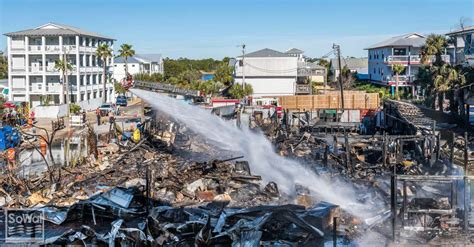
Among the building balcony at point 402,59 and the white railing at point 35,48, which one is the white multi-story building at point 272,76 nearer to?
the building balcony at point 402,59

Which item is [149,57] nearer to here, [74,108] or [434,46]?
[74,108]

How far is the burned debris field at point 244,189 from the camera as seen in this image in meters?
12.8

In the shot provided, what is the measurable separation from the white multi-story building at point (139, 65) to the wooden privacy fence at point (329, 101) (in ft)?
154

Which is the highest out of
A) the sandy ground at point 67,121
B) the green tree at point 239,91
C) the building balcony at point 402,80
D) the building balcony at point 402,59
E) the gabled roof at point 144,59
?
the gabled roof at point 144,59

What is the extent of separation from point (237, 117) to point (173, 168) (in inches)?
572

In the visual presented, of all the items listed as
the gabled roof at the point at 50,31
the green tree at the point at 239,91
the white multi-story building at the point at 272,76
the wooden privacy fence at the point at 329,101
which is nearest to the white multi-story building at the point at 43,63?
the gabled roof at the point at 50,31

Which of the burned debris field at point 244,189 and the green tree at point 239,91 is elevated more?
the green tree at point 239,91

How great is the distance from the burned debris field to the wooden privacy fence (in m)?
10.5

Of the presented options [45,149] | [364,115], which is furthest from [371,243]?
[364,115]

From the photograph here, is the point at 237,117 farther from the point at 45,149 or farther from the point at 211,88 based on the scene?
the point at 211,88

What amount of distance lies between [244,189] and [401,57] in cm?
4692

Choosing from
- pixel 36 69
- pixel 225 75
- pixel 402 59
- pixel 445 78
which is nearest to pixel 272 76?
pixel 225 75

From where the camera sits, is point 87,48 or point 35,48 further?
point 87,48

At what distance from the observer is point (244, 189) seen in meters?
18.8
